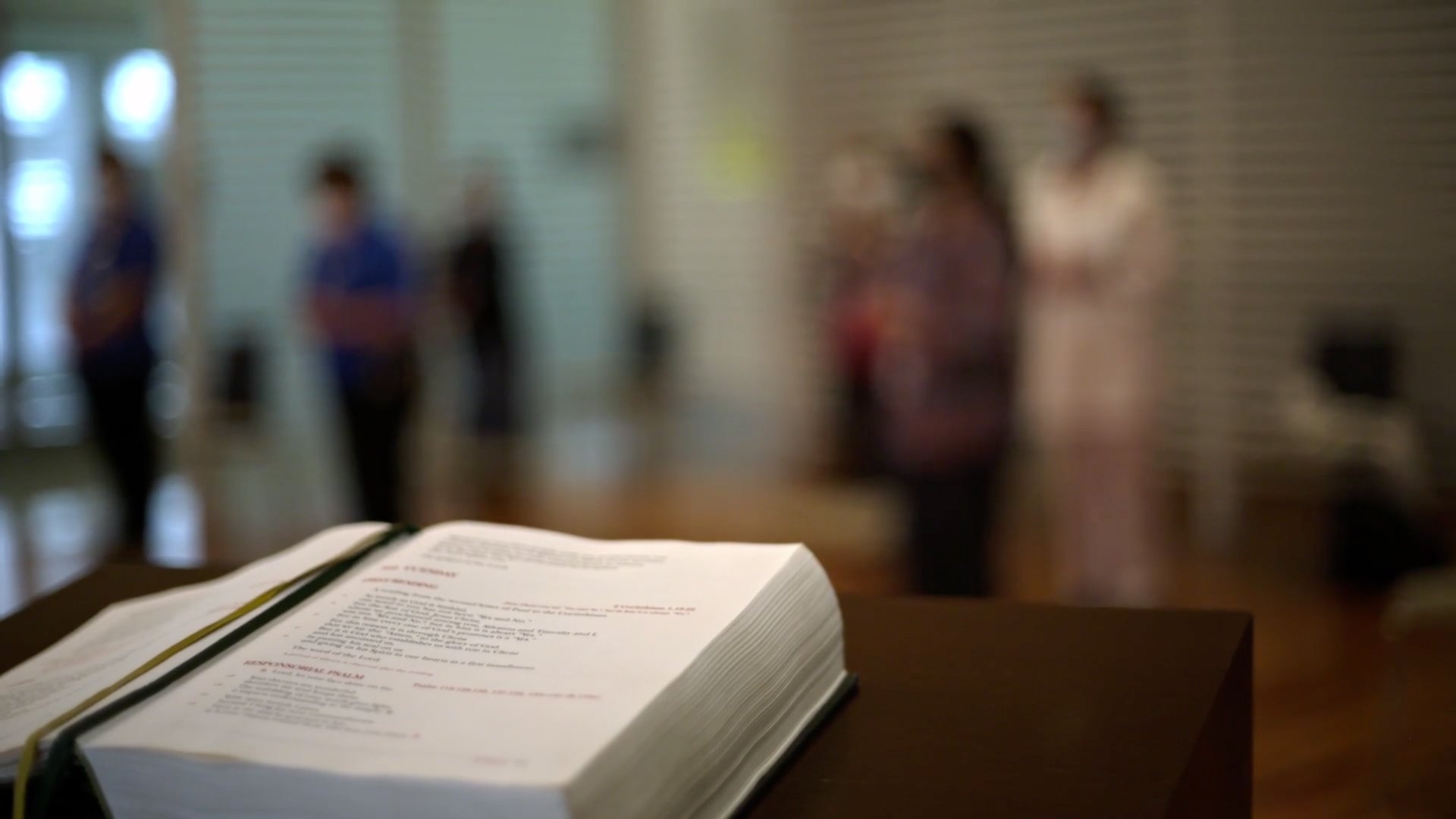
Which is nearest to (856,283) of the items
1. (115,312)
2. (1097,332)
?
(1097,332)

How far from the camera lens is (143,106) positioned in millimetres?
8516

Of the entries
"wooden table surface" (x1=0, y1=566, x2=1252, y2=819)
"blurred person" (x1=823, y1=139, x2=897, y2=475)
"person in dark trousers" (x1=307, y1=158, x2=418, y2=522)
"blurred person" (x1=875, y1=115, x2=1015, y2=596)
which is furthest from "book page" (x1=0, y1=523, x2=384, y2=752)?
"blurred person" (x1=823, y1=139, x2=897, y2=475)

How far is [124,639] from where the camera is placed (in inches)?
33.6

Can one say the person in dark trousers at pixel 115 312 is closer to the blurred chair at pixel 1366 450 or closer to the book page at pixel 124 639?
the blurred chair at pixel 1366 450

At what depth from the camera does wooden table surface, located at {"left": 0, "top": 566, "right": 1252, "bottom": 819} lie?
0.70m

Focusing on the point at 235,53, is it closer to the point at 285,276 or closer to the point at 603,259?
the point at 285,276

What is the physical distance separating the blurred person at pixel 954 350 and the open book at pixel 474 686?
283 centimetres

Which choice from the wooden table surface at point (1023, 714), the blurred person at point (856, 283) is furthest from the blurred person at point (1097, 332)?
the wooden table surface at point (1023, 714)

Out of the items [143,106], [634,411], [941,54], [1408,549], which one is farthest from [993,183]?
[143,106]

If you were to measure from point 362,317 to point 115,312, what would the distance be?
1.00m

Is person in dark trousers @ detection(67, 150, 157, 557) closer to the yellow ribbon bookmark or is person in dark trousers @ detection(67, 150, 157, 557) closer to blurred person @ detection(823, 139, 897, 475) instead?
blurred person @ detection(823, 139, 897, 475)

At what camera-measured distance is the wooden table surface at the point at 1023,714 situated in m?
0.70

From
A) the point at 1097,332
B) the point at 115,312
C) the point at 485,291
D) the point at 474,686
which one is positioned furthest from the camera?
the point at 485,291

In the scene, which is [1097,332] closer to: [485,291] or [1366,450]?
[1366,450]
